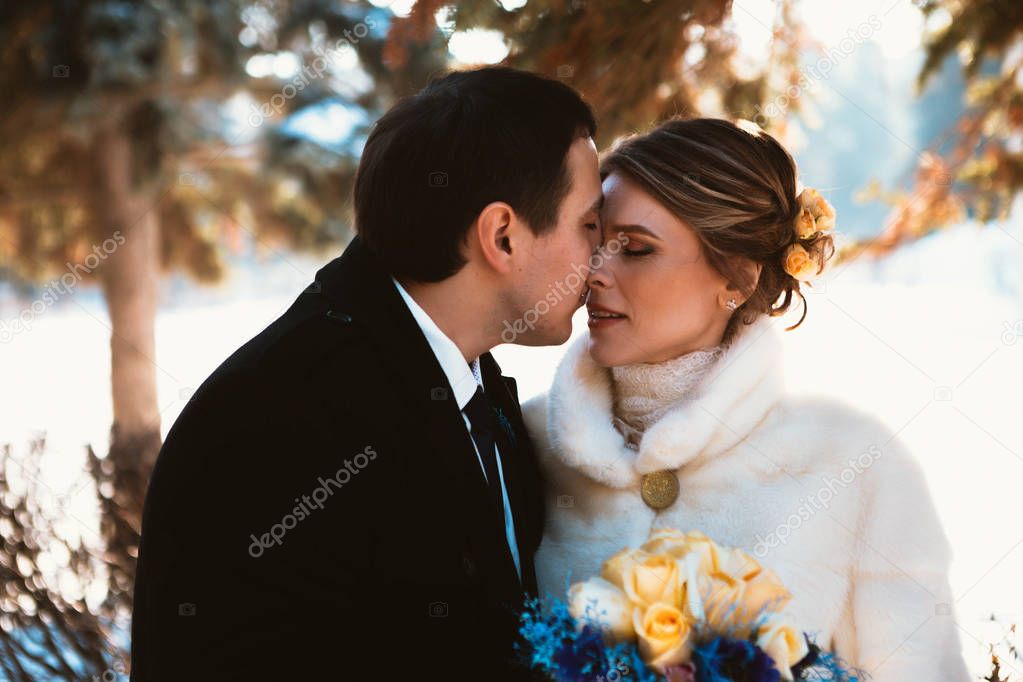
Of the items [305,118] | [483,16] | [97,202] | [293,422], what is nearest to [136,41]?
[305,118]

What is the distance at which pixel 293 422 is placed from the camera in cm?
202

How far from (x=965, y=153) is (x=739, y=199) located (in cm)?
237

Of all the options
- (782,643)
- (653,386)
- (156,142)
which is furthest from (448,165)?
(156,142)

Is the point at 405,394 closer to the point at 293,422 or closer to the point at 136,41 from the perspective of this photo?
the point at 293,422

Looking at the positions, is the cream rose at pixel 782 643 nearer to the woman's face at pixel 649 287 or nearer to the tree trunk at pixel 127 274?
the woman's face at pixel 649 287

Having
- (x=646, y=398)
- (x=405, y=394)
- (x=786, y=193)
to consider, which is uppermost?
(x=405, y=394)

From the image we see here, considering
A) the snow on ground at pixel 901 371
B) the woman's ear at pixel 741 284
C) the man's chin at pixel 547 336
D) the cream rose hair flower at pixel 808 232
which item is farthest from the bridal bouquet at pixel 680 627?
the cream rose hair flower at pixel 808 232

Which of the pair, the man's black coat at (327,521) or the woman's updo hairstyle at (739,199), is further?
the woman's updo hairstyle at (739,199)

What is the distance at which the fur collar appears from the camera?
8.17 feet

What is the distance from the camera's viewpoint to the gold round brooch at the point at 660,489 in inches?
100.0

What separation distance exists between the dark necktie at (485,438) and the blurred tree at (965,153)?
2.45m

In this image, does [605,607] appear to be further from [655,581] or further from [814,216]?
[814,216]

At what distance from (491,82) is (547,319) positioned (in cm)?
61

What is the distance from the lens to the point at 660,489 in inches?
100
